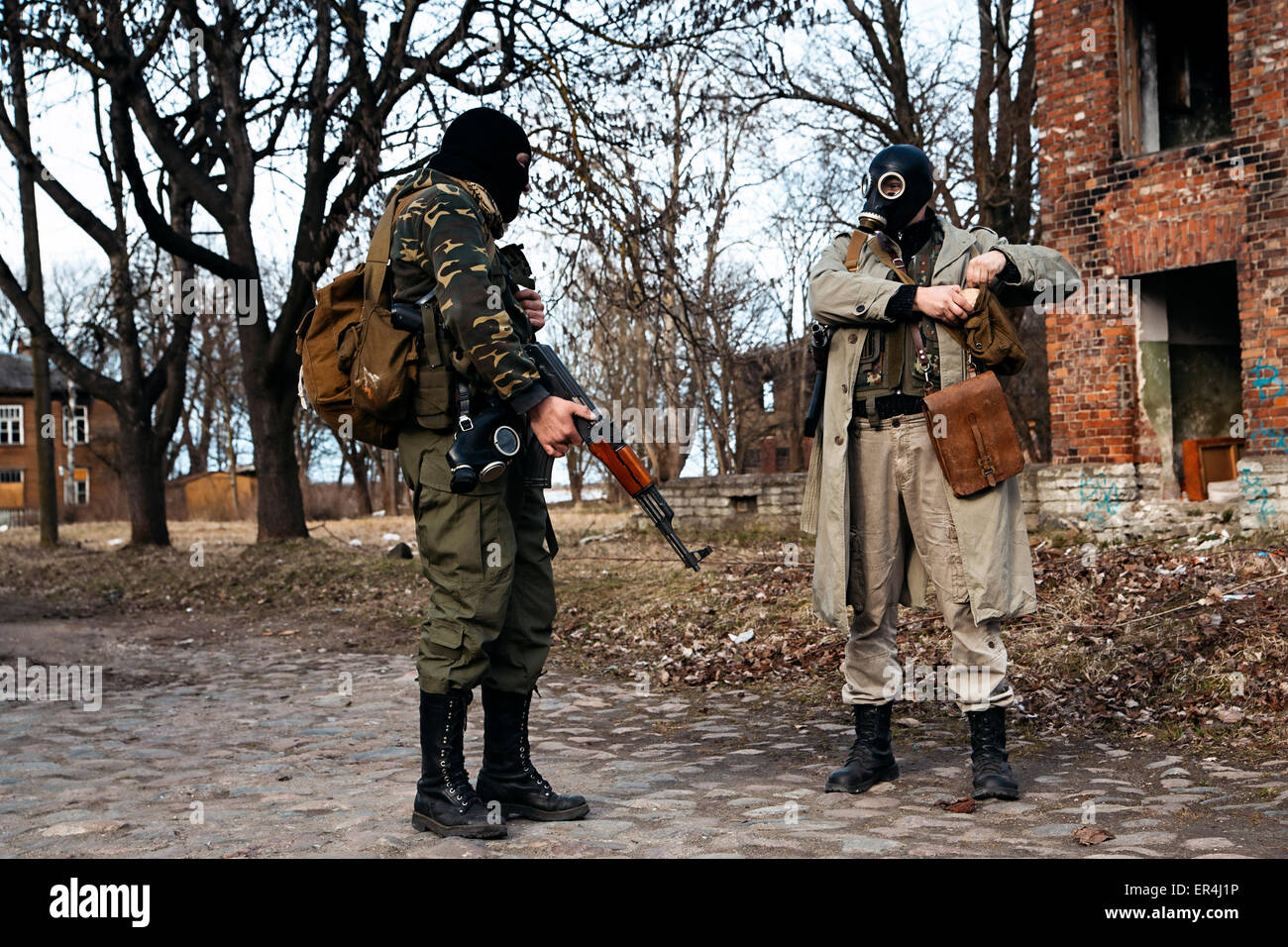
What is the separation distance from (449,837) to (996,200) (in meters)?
17.0

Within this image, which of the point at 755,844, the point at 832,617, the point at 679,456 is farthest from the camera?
the point at 679,456

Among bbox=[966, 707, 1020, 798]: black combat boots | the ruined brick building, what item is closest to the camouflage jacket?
bbox=[966, 707, 1020, 798]: black combat boots

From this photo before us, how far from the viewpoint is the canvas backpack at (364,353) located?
12.9 ft

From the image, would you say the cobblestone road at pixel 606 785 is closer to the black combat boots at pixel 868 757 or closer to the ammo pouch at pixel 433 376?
the black combat boots at pixel 868 757

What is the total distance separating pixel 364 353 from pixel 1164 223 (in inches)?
375

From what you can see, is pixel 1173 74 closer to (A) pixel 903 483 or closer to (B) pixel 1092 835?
(A) pixel 903 483

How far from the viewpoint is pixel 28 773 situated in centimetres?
524

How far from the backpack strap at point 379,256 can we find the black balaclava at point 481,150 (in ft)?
0.60

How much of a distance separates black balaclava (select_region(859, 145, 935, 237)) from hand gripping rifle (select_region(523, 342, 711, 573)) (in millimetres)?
1335

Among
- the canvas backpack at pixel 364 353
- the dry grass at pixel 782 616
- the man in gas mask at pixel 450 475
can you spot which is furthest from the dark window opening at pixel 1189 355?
the canvas backpack at pixel 364 353

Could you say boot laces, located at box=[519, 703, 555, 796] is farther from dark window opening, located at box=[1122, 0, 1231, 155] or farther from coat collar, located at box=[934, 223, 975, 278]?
dark window opening, located at box=[1122, 0, 1231, 155]

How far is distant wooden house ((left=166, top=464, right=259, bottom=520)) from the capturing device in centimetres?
4706

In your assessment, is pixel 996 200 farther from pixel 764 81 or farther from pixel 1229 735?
pixel 1229 735
